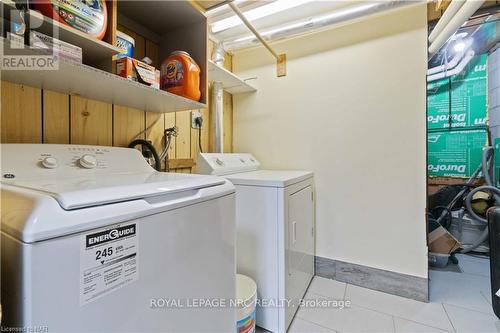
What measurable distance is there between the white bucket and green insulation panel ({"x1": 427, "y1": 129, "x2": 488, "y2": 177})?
288 cm

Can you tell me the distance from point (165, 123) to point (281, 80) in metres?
1.17

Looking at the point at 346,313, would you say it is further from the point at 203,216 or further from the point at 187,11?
the point at 187,11

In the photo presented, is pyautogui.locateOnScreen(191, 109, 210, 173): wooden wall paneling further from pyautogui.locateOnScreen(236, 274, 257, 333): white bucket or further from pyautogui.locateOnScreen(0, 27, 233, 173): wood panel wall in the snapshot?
pyautogui.locateOnScreen(236, 274, 257, 333): white bucket

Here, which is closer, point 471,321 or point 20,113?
point 20,113

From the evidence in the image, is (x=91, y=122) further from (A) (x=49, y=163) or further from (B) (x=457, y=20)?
(B) (x=457, y=20)

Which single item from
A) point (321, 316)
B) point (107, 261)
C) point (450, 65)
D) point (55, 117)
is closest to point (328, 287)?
point (321, 316)

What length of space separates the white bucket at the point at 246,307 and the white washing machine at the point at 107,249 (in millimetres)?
216

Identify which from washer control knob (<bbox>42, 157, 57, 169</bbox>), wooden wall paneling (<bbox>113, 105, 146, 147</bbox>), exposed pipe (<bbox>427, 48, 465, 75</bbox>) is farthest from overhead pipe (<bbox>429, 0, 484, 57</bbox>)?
washer control knob (<bbox>42, 157, 57, 169</bbox>)

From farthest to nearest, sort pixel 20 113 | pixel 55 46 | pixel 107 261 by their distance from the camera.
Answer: pixel 20 113
pixel 55 46
pixel 107 261

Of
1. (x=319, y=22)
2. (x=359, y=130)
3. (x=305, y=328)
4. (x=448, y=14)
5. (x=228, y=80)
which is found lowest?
(x=305, y=328)

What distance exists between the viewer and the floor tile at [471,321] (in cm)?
147

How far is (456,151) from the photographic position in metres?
3.06

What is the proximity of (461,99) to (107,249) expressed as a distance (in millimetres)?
4017

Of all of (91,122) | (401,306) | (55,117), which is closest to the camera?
(55,117)
